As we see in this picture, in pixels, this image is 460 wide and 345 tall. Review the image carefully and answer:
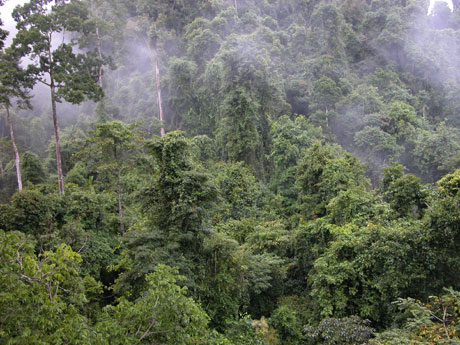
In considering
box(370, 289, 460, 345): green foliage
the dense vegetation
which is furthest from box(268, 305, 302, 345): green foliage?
box(370, 289, 460, 345): green foliage

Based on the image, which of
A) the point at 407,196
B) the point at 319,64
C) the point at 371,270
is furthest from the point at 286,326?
the point at 319,64

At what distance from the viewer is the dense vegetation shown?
6.27 m

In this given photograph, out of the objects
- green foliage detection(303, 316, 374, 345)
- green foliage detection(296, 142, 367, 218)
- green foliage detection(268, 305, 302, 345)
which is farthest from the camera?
green foliage detection(296, 142, 367, 218)

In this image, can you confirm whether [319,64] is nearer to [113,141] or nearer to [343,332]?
[113,141]

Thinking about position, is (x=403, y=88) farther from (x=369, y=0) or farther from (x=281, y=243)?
(x=281, y=243)

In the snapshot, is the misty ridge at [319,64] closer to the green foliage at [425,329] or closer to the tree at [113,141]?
the tree at [113,141]

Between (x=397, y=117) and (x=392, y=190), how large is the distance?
1369cm

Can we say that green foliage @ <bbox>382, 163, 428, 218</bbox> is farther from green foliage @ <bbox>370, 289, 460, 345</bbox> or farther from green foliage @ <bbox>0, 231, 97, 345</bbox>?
green foliage @ <bbox>0, 231, 97, 345</bbox>

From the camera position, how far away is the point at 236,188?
1702 cm

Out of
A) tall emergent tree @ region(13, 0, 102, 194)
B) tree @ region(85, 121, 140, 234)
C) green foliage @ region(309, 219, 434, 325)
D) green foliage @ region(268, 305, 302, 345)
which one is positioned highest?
tall emergent tree @ region(13, 0, 102, 194)

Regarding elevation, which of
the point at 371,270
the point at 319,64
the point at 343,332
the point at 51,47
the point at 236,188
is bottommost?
the point at 343,332

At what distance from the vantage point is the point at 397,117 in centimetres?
2241

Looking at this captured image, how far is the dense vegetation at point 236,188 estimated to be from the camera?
20.6 feet

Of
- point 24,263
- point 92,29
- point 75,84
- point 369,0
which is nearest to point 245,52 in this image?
point 92,29
